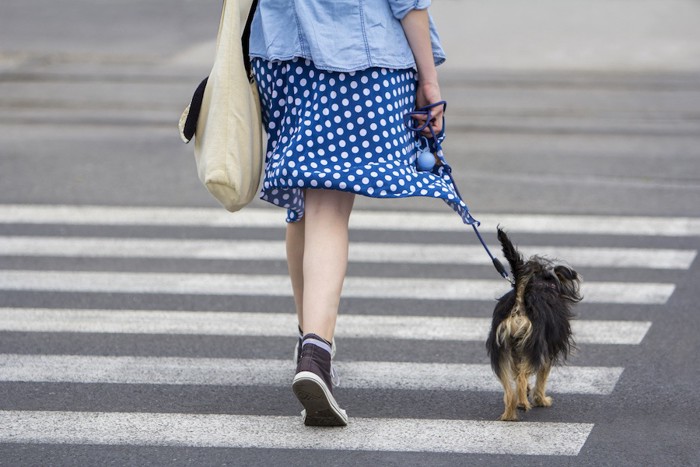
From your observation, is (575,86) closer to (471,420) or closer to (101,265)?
(101,265)

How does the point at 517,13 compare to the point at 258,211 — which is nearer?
the point at 258,211

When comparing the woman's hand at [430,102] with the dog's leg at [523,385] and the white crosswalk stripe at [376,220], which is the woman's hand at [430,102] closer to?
the dog's leg at [523,385]

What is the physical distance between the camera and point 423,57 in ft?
13.1

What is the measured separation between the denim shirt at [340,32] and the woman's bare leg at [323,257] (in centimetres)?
48

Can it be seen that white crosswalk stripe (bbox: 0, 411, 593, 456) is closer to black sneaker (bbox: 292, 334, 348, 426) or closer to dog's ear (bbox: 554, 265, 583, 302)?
black sneaker (bbox: 292, 334, 348, 426)

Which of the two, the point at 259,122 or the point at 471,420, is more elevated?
the point at 259,122

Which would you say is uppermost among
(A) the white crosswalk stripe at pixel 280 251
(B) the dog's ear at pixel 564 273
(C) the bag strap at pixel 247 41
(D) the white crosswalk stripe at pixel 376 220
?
(C) the bag strap at pixel 247 41

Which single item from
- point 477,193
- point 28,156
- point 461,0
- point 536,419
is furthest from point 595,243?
point 461,0

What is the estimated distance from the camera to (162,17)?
18.6 metres

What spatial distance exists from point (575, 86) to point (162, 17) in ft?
27.7

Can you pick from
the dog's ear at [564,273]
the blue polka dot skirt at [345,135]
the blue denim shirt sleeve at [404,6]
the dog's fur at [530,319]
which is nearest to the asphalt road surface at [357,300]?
the dog's fur at [530,319]

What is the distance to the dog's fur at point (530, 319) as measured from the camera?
3.80 meters

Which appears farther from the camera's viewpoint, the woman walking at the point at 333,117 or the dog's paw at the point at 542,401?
the dog's paw at the point at 542,401

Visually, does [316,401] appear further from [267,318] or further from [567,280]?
[267,318]
